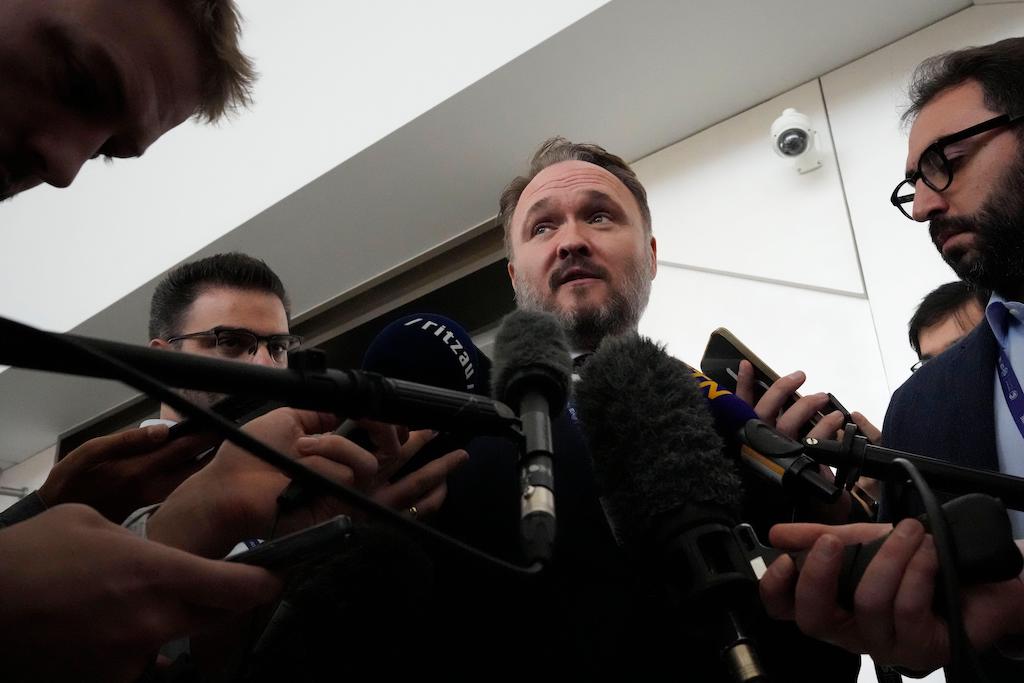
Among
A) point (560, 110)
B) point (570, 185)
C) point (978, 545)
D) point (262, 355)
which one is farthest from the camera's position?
point (560, 110)

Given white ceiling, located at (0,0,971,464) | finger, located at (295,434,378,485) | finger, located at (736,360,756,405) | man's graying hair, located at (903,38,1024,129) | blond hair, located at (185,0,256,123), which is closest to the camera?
finger, located at (295,434,378,485)

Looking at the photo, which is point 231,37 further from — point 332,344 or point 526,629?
point 332,344

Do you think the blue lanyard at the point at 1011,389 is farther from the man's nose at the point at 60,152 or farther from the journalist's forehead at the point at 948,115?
the man's nose at the point at 60,152

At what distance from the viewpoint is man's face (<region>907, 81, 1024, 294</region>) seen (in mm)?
1576

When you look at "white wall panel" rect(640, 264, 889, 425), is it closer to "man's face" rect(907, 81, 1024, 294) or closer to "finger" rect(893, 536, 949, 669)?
"man's face" rect(907, 81, 1024, 294)

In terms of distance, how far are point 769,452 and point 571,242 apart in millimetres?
811

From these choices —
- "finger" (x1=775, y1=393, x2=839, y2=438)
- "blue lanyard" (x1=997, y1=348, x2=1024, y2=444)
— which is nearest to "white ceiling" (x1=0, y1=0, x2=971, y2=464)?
"blue lanyard" (x1=997, y1=348, x2=1024, y2=444)

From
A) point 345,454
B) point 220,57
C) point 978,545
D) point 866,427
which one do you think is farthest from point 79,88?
point 866,427

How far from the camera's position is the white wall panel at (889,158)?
232 centimetres

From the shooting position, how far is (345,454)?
0.74 m

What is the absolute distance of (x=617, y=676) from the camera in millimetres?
849

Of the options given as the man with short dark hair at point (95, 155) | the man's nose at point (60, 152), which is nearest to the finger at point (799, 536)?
the man with short dark hair at point (95, 155)

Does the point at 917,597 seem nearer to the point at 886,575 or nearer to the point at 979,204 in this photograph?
the point at 886,575

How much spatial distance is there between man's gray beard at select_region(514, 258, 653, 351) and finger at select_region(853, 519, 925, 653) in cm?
81
